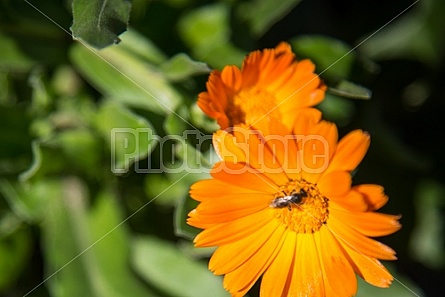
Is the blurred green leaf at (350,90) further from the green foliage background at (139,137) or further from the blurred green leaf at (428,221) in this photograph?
the blurred green leaf at (428,221)

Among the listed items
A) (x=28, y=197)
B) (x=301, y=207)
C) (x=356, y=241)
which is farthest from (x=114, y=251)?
(x=356, y=241)

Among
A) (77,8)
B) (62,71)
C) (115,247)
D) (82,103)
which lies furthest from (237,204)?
(62,71)

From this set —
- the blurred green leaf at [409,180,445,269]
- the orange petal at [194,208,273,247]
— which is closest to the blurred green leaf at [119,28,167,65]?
the orange petal at [194,208,273,247]

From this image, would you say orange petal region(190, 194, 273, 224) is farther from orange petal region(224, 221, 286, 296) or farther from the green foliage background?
the green foliage background

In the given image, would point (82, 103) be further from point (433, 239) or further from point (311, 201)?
point (433, 239)

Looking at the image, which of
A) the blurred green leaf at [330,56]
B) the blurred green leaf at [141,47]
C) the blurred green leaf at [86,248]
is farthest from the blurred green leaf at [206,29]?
the blurred green leaf at [86,248]

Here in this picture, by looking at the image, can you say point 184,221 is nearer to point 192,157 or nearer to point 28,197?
point 192,157

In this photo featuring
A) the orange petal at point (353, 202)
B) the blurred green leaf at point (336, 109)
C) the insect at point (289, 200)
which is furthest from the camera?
the blurred green leaf at point (336, 109)
